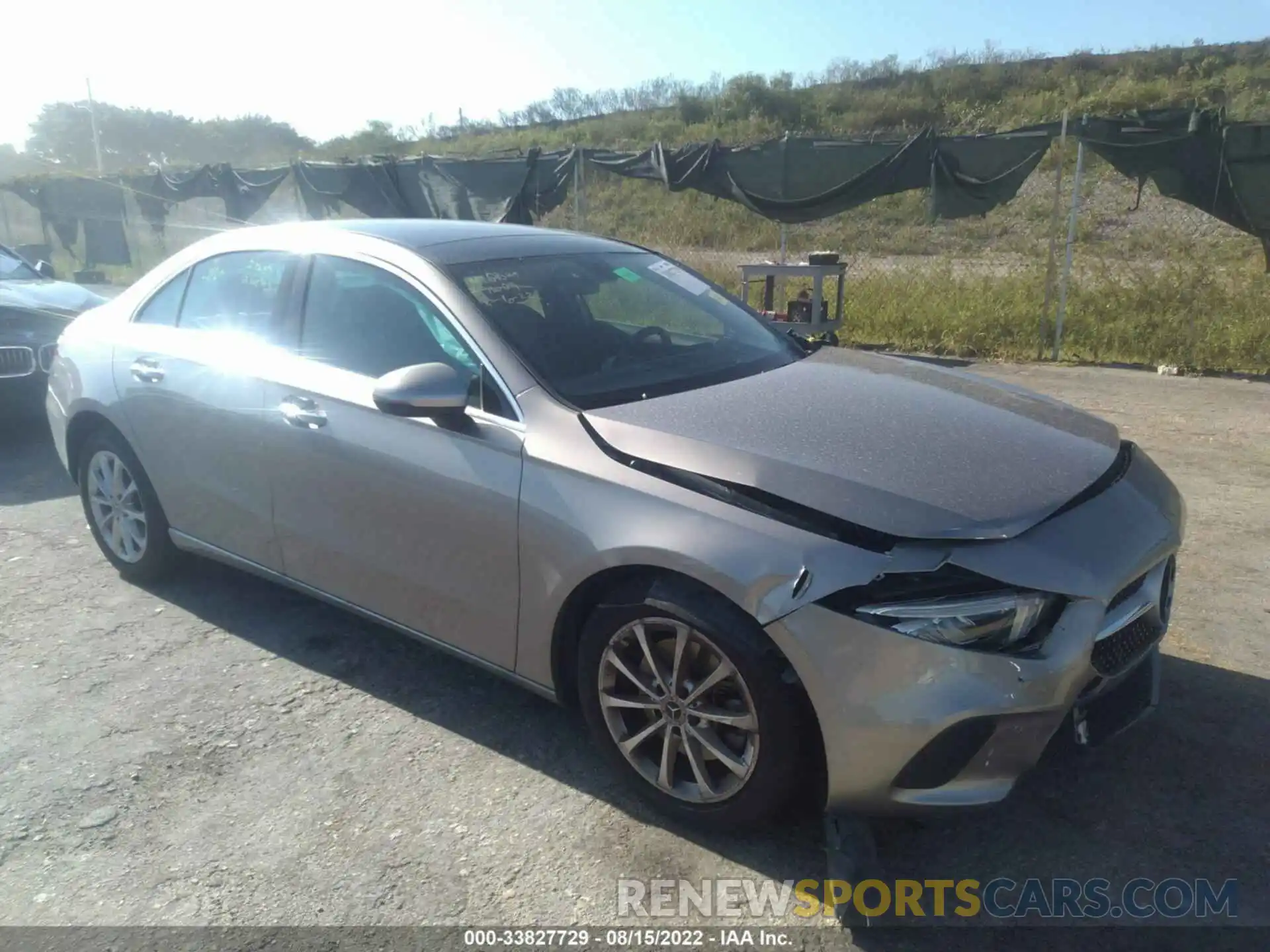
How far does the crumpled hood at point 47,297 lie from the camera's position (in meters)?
7.02

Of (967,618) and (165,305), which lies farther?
(165,305)

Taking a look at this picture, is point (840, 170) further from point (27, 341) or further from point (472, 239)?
point (27, 341)

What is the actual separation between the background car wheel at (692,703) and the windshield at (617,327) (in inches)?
28.3

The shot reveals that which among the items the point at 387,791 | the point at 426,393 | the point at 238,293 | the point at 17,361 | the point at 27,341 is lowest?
the point at 387,791

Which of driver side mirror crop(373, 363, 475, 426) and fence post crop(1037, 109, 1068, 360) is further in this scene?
fence post crop(1037, 109, 1068, 360)

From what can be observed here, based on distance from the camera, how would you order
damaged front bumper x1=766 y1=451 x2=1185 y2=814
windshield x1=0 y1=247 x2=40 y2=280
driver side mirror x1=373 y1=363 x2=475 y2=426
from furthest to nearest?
1. windshield x1=0 y1=247 x2=40 y2=280
2. driver side mirror x1=373 y1=363 x2=475 y2=426
3. damaged front bumper x1=766 y1=451 x2=1185 y2=814

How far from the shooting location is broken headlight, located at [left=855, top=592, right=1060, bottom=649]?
2266mm

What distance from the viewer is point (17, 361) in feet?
22.5

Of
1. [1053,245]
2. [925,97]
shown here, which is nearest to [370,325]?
[1053,245]

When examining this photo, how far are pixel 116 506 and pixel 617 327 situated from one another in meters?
2.57

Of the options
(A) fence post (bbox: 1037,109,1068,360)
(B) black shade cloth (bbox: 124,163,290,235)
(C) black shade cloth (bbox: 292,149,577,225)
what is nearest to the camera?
(A) fence post (bbox: 1037,109,1068,360)

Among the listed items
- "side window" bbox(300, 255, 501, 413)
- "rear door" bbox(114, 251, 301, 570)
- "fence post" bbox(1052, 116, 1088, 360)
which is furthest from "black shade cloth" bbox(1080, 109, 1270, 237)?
"rear door" bbox(114, 251, 301, 570)

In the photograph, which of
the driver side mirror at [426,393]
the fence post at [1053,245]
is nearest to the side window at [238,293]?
the driver side mirror at [426,393]

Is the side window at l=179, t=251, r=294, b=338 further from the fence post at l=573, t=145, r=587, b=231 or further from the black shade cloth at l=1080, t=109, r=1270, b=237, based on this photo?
the black shade cloth at l=1080, t=109, r=1270, b=237
